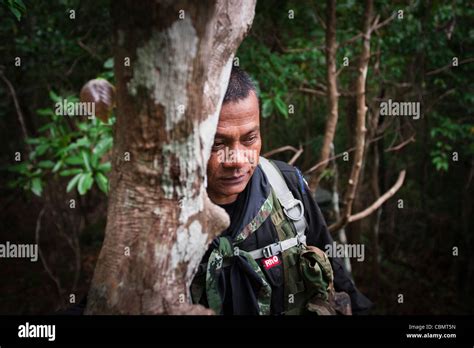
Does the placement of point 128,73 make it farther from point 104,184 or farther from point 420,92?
point 420,92

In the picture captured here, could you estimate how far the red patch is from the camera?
1.69 metres

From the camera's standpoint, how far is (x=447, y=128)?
13.9 ft

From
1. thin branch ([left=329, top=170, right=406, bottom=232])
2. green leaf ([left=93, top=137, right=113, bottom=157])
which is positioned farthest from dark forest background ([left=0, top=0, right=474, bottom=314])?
thin branch ([left=329, top=170, right=406, bottom=232])

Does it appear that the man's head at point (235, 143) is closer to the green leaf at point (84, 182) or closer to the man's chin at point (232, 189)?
the man's chin at point (232, 189)

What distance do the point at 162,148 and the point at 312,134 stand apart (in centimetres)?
557

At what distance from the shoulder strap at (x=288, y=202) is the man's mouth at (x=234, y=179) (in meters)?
0.17

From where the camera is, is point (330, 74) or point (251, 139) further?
point (330, 74)

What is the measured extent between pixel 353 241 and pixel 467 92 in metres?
2.33

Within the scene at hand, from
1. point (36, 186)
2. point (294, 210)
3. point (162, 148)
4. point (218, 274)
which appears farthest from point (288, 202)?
point (36, 186)

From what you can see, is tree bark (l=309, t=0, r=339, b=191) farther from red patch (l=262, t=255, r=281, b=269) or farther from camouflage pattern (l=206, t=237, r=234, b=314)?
camouflage pattern (l=206, t=237, r=234, b=314)

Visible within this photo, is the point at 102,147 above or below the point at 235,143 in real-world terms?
above

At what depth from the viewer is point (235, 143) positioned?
64.8 inches

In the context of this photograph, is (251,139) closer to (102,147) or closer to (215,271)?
(215,271)

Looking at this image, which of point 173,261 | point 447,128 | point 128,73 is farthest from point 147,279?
point 447,128
